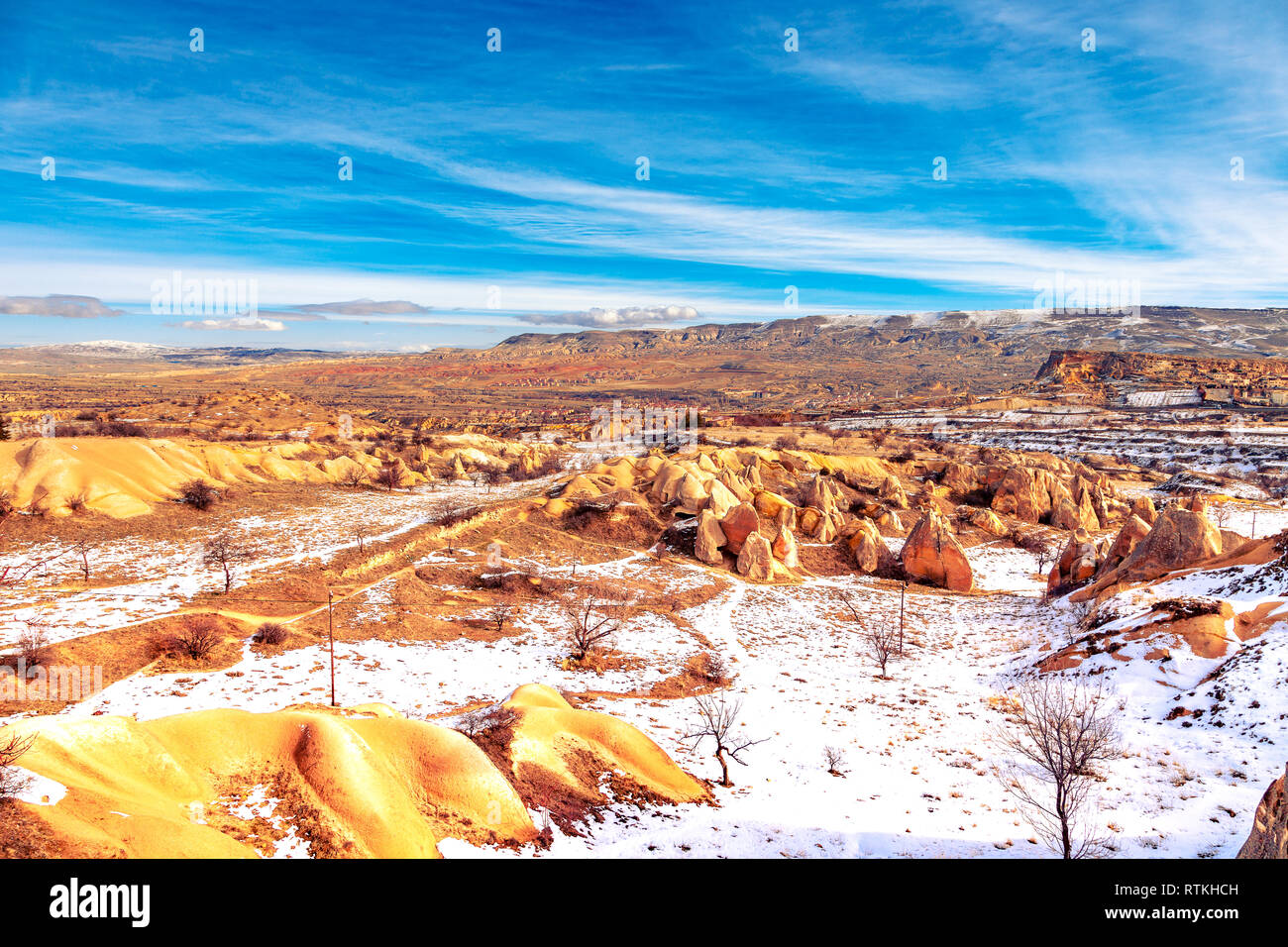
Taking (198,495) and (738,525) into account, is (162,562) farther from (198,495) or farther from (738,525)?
(738,525)

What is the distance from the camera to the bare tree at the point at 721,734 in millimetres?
17625

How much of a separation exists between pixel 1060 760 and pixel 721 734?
321 inches

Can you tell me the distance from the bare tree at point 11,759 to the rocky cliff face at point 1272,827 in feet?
55.7

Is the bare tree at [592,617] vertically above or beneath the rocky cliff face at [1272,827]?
beneath

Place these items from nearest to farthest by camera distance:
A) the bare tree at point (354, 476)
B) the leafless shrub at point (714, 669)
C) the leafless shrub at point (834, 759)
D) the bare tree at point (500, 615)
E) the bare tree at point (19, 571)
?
the leafless shrub at point (834, 759), the leafless shrub at point (714, 669), the bare tree at point (19, 571), the bare tree at point (500, 615), the bare tree at point (354, 476)

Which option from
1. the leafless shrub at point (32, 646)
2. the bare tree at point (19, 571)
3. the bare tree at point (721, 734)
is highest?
the bare tree at point (19, 571)

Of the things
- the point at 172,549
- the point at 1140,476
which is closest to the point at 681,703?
the point at 172,549

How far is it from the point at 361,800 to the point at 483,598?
2325cm

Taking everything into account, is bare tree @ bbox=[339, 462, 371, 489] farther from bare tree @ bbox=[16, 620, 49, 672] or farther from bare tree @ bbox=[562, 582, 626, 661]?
bare tree @ bbox=[16, 620, 49, 672]

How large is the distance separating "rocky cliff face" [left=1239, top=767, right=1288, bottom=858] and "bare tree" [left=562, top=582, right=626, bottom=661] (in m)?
19.5
